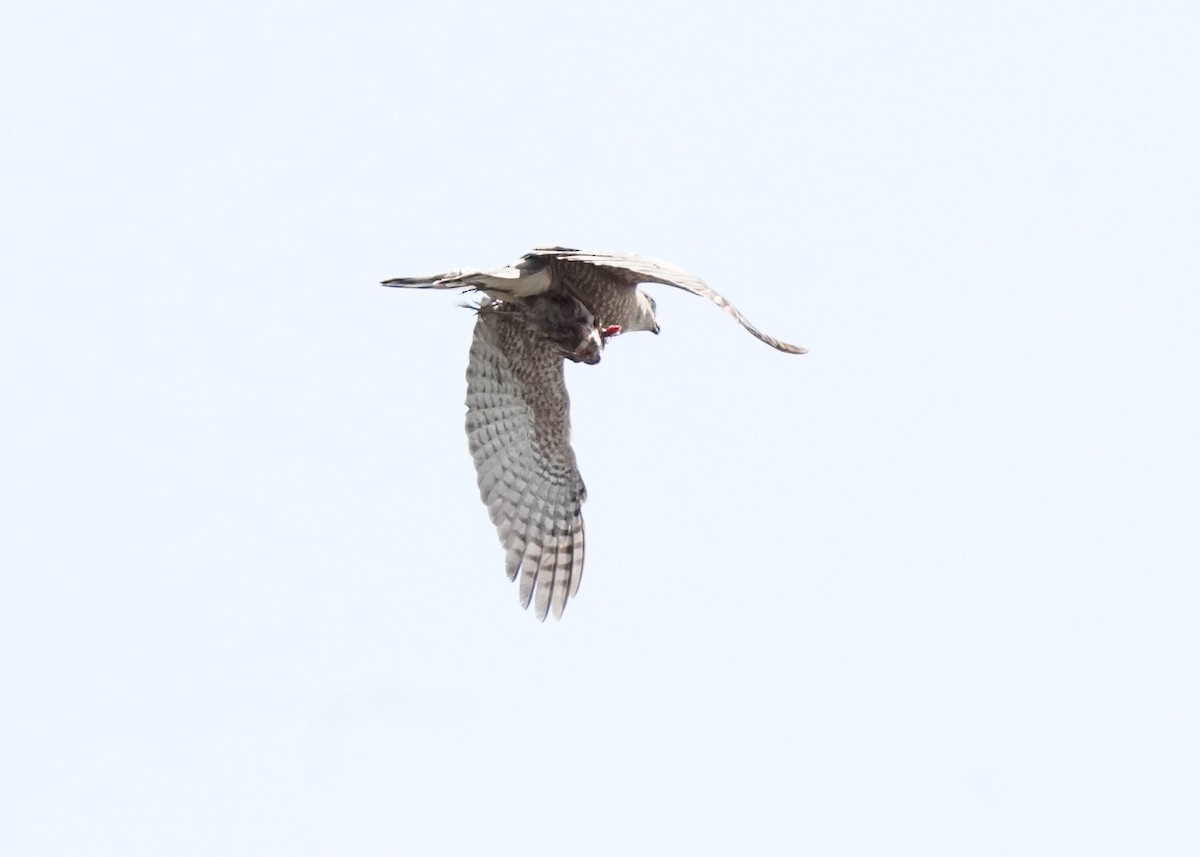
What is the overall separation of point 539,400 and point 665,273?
297cm

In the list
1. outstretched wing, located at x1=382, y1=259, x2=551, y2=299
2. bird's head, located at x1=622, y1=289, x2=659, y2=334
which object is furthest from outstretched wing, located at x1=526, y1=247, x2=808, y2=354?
bird's head, located at x1=622, y1=289, x2=659, y2=334

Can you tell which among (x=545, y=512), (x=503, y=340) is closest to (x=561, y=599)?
(x=545, y=512)

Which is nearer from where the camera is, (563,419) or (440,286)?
→ (440,286)

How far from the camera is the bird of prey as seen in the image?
14359mm

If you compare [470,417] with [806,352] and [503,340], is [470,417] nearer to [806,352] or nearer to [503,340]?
[503,340]

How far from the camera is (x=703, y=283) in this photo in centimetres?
1303

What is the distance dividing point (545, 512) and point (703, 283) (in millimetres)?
3360

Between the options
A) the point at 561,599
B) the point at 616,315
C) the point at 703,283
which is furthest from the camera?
the point at 561,599

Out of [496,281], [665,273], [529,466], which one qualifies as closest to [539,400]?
[529,466]

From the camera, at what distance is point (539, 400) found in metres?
15.5

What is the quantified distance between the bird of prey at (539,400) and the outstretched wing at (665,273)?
0.84 meters

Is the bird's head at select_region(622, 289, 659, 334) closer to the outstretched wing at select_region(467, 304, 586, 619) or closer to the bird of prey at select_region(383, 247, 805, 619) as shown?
the bird of prey at select_region(383, 247, 805, 619)

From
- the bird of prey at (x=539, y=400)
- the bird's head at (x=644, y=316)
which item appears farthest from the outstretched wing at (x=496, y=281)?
the bird's head at (x=644, y=316)

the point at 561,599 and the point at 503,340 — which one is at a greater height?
the point at 503,340
